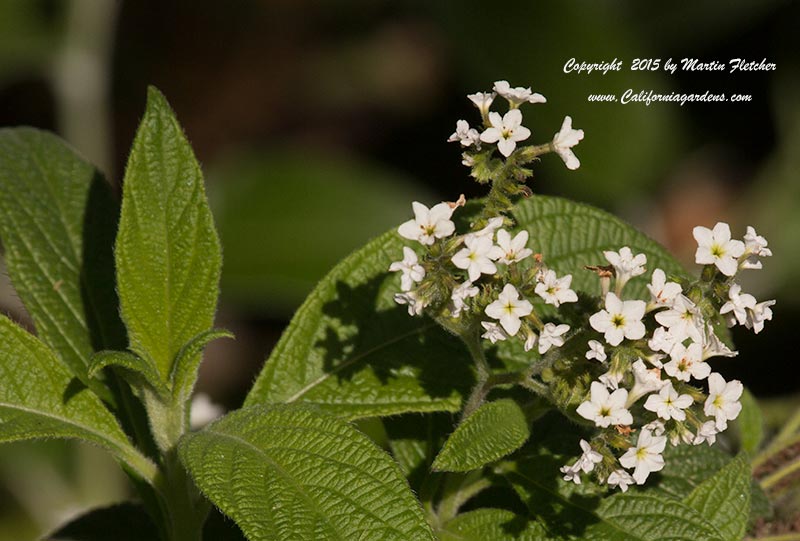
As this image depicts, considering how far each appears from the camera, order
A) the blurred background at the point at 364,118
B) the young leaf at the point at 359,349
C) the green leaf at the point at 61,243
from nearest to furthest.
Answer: the young leaf at the point at 359,349, the green leaf at the point at 61,243, the blurred background at the point at 364,118

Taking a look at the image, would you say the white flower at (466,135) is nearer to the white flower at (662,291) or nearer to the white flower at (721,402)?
the white flower at (662,291)

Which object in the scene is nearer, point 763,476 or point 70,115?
point 763,476

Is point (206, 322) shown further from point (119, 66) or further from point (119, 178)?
point (119, 66)

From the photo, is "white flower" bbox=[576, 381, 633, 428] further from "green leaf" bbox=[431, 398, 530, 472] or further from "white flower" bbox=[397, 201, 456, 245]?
"white flower" bbox=[397, 201, 456, 245]

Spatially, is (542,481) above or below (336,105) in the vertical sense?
below

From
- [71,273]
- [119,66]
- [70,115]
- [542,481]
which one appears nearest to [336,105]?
[119,66]

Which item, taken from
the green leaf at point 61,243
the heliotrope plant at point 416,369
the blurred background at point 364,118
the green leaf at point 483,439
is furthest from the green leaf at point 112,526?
the blurred background at point 364,118

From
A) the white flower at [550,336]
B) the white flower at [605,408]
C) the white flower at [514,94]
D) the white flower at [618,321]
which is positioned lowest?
the white flower at [605,408]
